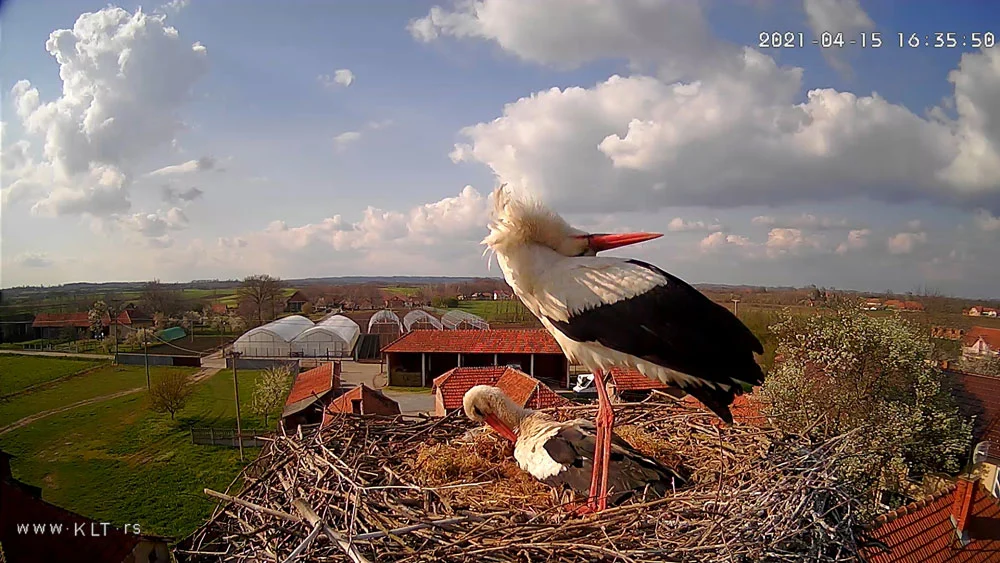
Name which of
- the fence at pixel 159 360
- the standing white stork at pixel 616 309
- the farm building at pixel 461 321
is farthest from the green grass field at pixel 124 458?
the farm building at pixel 461 321

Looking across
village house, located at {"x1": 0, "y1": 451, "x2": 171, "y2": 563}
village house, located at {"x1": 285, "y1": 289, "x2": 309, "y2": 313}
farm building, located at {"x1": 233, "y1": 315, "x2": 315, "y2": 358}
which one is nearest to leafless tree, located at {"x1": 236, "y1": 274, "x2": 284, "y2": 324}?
farm building, located at {"x1": 233, "y1": 315, "x2": 315, "y2": 358}

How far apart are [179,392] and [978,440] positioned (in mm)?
10339

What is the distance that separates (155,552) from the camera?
2523mm

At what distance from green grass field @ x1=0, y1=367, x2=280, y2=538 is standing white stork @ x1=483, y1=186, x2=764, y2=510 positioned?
5187mm

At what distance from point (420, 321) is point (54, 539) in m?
15.7

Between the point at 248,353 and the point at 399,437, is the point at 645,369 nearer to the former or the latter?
the point at 399,437

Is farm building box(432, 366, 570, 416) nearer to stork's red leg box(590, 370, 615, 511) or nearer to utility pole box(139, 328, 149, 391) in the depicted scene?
stork's red leg box(590, 370, 615, 511)

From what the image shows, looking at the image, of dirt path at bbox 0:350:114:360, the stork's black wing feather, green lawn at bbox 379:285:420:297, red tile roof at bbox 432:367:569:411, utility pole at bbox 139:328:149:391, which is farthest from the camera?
green lawn at bbox 379:285:420:297

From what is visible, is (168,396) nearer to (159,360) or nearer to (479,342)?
(159,360)

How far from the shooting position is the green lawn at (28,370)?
5852 millimetres

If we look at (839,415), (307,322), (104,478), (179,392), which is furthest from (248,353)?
(839,415)

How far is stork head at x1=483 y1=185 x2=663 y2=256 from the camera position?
5.15ft

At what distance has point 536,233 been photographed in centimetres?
160

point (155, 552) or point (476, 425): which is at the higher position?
point (476, 425)
